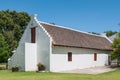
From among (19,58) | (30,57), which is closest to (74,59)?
(30,57)

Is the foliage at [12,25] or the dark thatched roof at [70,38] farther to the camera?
the foliage at [12,25]

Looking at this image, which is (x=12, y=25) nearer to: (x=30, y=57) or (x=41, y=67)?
(x=30, y=57)

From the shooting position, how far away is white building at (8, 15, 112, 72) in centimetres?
2708

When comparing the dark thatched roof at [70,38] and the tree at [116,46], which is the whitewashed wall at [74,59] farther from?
the tree at [116,46]

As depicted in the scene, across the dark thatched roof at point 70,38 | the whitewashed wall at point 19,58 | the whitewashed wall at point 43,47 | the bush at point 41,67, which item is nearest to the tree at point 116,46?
the dark thatched roof at point 70,38

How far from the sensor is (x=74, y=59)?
30859mm

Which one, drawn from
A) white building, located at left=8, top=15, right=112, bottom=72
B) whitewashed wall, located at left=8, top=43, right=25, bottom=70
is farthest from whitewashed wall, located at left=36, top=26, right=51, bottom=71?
whitewashed wall, located at left=8, top=43, right=25, bottom=70

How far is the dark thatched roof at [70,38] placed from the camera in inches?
1132

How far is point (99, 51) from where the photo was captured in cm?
3741

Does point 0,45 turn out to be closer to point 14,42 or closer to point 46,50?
point 46,50

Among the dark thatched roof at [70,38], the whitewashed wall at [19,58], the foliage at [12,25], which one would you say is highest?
the foliage at [12,25]

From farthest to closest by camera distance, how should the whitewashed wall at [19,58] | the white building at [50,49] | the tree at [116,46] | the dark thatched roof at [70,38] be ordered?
the tree at [116,46], the dark thatched roof at [70,38], the whitewashed wall at [19,58], the white building at [50,49]

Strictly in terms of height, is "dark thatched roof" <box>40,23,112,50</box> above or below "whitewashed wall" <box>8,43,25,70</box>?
above

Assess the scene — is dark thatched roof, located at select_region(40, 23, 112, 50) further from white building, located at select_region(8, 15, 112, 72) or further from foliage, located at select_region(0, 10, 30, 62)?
foliage, located at select_region(0, 10, 30, 62)
